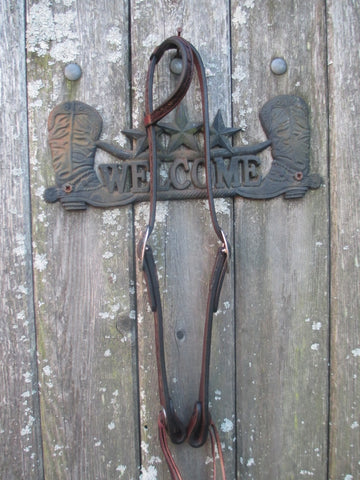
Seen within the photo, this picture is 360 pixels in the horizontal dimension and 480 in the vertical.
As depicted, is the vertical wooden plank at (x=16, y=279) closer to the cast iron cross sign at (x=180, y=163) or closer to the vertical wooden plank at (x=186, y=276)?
the cast iron cross sign at (x=180, y=163)

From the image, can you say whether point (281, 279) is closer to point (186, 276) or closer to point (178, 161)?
point (186, 276)

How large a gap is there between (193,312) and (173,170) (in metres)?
0.26

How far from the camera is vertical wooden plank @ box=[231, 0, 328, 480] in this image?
0.67 meters

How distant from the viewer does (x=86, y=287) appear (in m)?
0.68

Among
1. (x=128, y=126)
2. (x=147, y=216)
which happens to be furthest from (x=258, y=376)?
(x=128, y=126)

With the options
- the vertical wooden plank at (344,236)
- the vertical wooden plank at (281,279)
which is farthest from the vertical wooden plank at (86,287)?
the vertical wooden plank at (344,236)

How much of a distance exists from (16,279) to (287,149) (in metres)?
0.54

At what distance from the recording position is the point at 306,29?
0.67 meters

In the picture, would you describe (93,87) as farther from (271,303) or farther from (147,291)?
(271,303)

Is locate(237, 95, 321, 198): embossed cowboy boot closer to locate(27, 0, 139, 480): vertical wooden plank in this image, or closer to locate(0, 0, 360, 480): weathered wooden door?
locate(0, 0, 360, 480): weathered wooden door

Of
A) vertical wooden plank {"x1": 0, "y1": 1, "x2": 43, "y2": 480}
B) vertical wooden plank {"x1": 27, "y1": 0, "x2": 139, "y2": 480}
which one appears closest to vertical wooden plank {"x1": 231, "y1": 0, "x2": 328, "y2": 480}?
vertical wooden plank {"x1": 27, "y1": 0, "x2": 139, "y2": 480}

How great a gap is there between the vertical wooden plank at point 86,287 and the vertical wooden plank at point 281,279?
0.21m

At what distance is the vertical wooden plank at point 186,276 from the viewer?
26.4 inches

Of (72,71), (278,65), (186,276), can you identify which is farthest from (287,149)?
(72,71)
